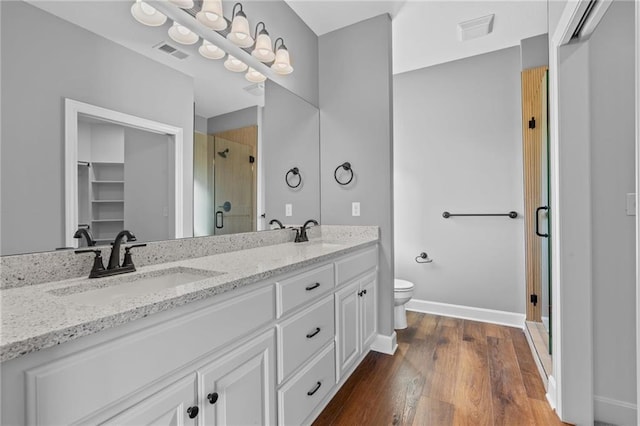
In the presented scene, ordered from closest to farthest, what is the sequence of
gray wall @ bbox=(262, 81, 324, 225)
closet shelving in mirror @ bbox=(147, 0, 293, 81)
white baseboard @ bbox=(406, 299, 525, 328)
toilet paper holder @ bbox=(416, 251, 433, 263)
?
1. closet shelving in mirror @ bbox=(147, 0, 293, 81)
2. gray wall @ bbox=(262, 81, 324, 225)
3. white baseboard @ bbox=(406, 299, 525, 328)
4. toilet paper holder @ bbox=(416, 251, 433, 263)

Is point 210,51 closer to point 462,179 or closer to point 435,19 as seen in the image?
point 435,19

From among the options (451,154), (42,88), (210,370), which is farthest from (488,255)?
(42,88)

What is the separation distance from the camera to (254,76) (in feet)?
6.64

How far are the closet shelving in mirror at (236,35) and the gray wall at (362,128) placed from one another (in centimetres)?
53

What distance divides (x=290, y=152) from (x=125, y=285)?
1.55 meters

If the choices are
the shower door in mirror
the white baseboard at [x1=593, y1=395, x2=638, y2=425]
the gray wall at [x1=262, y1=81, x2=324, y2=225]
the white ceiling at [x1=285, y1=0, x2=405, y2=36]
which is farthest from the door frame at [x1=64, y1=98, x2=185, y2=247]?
the white baseboard at [x1=593, y1=395, x2=638, y2=425]

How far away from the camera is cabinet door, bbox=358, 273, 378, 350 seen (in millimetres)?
2068

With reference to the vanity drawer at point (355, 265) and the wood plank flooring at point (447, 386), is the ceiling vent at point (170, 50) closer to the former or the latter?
the vanity drawer at point (355, 265)

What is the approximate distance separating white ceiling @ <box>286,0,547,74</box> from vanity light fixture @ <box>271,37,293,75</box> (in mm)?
400

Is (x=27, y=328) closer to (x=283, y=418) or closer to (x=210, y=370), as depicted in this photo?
(x=210, y=370)

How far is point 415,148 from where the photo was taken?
3309 millimetres

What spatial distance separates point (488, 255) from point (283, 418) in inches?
97.9

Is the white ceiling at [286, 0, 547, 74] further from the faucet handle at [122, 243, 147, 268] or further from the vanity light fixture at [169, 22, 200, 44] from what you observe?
the faucet handle at [122, 243, 147, 268]

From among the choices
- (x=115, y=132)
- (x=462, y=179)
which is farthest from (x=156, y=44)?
(x=462, y=179)
